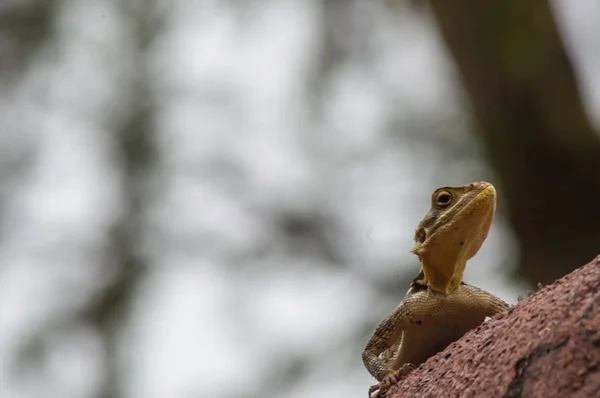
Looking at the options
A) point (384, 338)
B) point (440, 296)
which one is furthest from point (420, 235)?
point (384, 338)

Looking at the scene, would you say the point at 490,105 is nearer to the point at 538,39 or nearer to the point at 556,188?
the point at 538,39

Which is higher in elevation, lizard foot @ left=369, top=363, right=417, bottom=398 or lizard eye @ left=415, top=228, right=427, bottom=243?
lizard eye @ left=415, top=228, right=427, bottom=243

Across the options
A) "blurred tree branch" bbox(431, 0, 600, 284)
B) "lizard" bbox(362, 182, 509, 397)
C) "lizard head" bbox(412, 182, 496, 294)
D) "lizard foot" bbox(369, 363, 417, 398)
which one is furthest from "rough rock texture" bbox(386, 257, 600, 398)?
"blurred tree branch" bbox(431, 0, 600, 284)

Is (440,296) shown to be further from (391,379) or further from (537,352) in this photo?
(537,352)

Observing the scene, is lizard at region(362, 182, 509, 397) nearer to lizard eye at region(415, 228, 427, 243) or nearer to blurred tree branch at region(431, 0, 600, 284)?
lizard eye at region(415, 228, 427, 243)

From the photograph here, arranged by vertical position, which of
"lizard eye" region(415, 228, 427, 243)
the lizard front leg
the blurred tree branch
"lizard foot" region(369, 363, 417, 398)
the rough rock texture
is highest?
the blurred tree branch

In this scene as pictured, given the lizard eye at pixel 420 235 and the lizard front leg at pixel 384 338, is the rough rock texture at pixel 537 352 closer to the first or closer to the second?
the lizard front leg at pixel 384 338

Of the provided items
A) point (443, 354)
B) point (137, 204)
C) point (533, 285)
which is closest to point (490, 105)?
point (533, 285)
